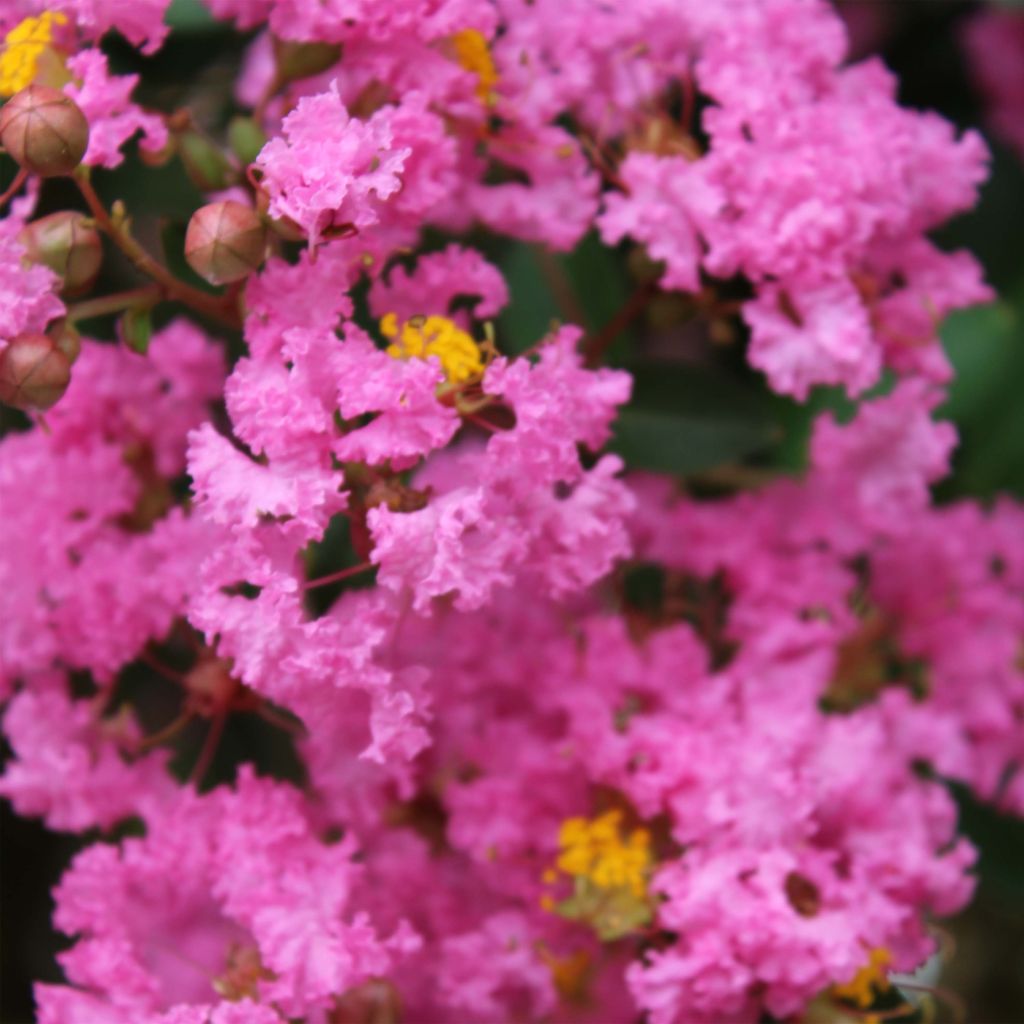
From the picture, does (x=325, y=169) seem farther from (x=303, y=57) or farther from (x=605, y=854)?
(x=605, y=854)

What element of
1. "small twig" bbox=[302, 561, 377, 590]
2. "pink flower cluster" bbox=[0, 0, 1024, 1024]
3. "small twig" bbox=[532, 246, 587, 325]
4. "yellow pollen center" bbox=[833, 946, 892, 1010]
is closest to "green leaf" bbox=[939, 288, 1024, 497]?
"pink flower cluster" bbox=[0, 0, 1024, 1024]

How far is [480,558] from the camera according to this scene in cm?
94

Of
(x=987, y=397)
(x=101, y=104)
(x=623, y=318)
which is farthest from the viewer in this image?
(x=987, y=397)

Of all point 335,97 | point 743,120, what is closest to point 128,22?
point 335,97

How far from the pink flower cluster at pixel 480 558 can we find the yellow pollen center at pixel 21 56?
0.03 m

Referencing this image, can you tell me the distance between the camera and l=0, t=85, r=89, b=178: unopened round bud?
3.03 ft

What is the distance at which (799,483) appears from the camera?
1.39 meters

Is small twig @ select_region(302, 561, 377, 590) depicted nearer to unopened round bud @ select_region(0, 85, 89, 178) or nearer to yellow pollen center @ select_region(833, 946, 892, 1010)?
unopened round bud @ select_region(0, 85, 89, 178)

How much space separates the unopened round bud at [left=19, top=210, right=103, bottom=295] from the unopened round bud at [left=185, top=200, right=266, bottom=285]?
83 mm

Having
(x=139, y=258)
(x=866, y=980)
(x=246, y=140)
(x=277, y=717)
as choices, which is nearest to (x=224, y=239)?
(x=139, y=258)

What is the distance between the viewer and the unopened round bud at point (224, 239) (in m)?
0.94

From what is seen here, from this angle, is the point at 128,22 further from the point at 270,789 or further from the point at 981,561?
the point at 981,561

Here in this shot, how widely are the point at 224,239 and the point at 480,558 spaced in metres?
0.26

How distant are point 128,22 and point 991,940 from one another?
66.8 inches
